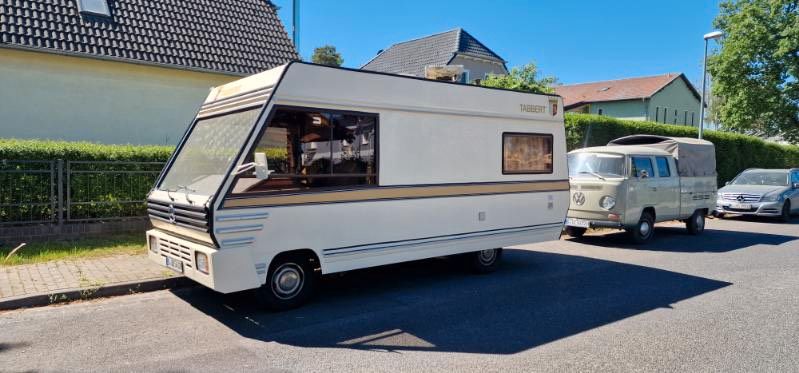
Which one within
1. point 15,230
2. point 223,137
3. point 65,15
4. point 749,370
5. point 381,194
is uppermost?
point 65,15

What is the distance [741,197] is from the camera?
16.3 meters

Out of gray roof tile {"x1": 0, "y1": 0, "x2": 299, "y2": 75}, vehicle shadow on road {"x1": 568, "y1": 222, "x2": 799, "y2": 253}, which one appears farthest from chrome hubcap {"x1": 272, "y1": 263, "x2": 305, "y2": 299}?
gray roof tile {"x1": 0, "y1": 0, "x2": 299, "y2": 75}

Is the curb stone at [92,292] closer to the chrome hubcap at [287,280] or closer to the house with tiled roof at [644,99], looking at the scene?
the chrome hubcap at [287,280]

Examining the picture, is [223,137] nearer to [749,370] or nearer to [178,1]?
[749,370]

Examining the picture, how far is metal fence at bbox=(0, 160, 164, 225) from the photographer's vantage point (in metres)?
8.48

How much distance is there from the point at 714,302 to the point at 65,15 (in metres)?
14.2

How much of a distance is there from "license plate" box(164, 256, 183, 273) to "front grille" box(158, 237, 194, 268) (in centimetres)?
4

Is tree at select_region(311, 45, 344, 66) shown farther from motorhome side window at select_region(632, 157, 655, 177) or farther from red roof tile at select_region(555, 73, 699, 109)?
motorhome side window at select_region(632, 157, 655, 177)

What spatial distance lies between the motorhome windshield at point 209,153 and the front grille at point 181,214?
20 cm

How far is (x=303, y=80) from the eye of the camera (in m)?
5.80

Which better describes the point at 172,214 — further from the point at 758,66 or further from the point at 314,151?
the point at 758,66

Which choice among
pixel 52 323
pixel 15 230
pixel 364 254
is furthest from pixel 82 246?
pixel 364 254

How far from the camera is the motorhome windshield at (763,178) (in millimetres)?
17016

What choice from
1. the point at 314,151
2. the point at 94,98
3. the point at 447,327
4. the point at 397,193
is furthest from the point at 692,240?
the point at 94,98
